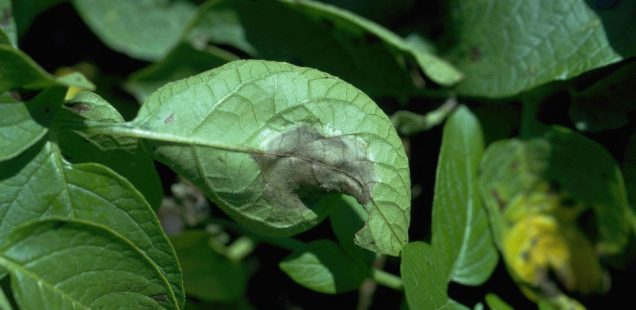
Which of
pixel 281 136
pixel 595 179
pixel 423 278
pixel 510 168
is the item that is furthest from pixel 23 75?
pixel 595 179

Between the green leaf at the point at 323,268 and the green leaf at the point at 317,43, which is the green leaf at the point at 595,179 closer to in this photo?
the green leaf at the point at 317,43

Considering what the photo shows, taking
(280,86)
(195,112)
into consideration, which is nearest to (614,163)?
(280,86)

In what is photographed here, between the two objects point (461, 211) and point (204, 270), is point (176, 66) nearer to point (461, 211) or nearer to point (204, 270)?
point (204, 270)

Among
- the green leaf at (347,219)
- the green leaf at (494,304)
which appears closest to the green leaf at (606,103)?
the green leaf at (494,304)

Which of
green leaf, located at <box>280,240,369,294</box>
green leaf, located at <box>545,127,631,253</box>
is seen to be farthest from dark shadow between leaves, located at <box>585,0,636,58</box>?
green leaf, located at <box>280,240,369,294</box>

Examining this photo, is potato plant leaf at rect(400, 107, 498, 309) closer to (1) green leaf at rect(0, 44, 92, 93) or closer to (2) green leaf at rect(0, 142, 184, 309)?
(2) green leaf at rect(0, 142, 184, 309)
